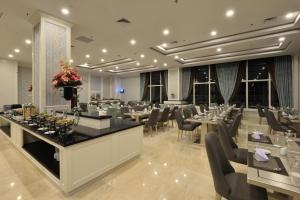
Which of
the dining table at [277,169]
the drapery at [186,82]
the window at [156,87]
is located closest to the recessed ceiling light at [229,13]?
the dining table at [277,169]

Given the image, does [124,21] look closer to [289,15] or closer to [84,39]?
[84,39]

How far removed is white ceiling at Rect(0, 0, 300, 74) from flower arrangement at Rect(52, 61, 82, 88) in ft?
5.00

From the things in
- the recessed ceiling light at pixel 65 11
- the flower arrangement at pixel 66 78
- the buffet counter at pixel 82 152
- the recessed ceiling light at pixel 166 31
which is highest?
the recessed ceiling light at pixel 166 31

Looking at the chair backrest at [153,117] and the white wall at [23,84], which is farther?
the white wall at [23,84]

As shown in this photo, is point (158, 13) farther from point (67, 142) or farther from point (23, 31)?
point (23, 31)

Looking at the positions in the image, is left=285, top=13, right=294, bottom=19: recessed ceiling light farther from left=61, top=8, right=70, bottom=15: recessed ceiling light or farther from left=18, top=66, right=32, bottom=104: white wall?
left=18, top=66, right=32, bottom=104: white wall

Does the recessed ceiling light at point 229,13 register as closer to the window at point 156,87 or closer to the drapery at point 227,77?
the drapery at point 227,77

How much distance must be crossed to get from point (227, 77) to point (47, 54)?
8.95 metres

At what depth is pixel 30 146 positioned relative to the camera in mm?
3697

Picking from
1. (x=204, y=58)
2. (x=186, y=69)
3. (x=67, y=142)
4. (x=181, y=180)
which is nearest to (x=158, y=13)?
(x=67, y=142)

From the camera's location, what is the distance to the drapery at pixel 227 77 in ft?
29.7

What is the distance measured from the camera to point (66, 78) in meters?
3.02

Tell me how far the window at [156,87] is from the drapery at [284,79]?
6.84 m

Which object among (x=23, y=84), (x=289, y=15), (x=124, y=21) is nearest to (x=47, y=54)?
(x=124, y=21)
